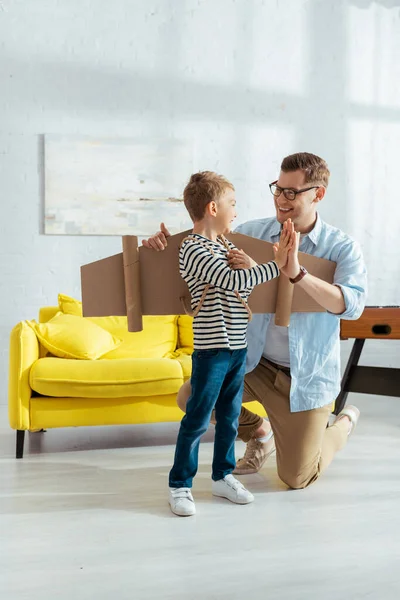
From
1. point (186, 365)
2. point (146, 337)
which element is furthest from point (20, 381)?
point (146, 337)

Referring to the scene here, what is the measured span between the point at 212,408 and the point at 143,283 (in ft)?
1.56

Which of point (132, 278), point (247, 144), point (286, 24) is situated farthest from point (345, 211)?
point (132, 278)

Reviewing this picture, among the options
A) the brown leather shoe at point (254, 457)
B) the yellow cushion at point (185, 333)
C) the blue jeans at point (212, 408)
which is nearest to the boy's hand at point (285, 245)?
the blue jeans at point (212, 408)

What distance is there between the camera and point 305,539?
6.88ft

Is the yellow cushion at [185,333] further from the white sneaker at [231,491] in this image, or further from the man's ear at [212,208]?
the man's ear at [212,208]

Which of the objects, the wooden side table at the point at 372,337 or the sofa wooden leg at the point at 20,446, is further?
the wooden side table at the point at 372,337

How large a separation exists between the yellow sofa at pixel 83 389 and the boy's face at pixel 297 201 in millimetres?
1033

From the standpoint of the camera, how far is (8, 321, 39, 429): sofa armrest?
10.4ft

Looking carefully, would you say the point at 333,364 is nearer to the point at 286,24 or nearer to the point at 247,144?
the point at 247,144

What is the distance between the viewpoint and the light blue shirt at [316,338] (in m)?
2.57

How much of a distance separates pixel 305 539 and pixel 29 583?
0.80 metres

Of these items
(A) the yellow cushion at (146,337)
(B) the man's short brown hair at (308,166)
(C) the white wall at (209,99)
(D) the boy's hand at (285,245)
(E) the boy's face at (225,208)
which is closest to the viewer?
(D) the boy's hand at (285,245)

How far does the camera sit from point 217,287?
230 cm

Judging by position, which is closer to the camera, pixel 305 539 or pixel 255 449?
pixel 305 539
